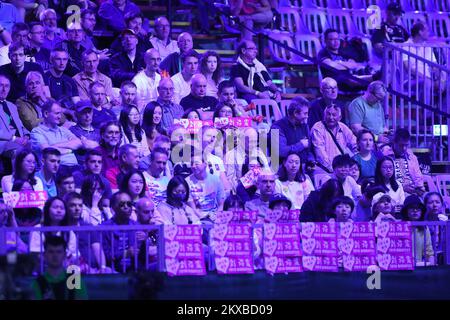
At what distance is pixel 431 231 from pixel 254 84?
354cm

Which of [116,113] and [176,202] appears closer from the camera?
[176,202]

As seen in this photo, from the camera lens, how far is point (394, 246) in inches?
432

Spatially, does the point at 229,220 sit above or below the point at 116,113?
below

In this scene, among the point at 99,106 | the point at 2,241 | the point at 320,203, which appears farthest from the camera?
the point at 99,106

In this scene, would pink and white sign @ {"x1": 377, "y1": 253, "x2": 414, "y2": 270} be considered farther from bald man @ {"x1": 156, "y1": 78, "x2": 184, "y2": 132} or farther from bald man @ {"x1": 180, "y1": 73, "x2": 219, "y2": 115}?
bald man @ {"x1": 180, "y1": 73, "x2": 219, "y2": 115}

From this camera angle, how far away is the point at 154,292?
32.4 feet

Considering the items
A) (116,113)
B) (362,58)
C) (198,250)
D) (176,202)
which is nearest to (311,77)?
(362,58)

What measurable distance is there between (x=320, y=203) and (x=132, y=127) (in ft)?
6.37

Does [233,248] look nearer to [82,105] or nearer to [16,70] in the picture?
[82,105]

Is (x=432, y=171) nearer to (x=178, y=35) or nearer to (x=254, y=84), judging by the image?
(x=254, y=84)

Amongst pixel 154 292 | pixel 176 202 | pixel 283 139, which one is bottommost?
pixel 154 292

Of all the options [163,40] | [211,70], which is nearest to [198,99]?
[211,70]

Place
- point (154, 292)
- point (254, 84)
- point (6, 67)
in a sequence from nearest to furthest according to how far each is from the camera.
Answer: point (154, 292) < point (6, 67) < point (254, 84)

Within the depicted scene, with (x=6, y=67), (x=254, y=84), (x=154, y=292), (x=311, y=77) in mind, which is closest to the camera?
(x=154, y=292)
